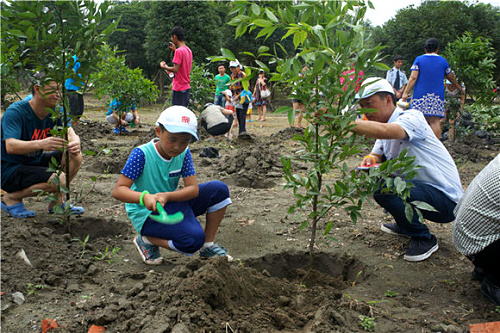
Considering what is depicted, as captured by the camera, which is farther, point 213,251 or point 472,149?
point 472,149

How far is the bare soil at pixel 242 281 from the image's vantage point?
2.30 m

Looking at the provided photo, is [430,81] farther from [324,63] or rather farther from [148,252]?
[148,252]

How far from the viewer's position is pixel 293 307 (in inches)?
98.2

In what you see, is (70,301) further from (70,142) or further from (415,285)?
(415,285)

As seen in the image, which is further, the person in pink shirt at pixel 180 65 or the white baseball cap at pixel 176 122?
the person in pink shirt at pixel 180 65

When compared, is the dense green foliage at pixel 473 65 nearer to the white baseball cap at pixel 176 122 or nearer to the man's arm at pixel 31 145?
the white baseball cap at pixel 176 122

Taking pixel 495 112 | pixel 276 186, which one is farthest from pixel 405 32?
pixel 276 186

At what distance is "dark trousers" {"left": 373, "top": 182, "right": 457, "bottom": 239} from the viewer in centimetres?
311

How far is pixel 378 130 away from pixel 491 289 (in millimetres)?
1201

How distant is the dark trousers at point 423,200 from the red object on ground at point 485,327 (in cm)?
92

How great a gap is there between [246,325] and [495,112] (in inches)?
394

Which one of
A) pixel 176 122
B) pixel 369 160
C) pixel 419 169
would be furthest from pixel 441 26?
pixel 176 122

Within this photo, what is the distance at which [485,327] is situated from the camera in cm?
223

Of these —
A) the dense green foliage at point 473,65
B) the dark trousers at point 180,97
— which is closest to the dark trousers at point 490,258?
the dark trousers at point 180,97
